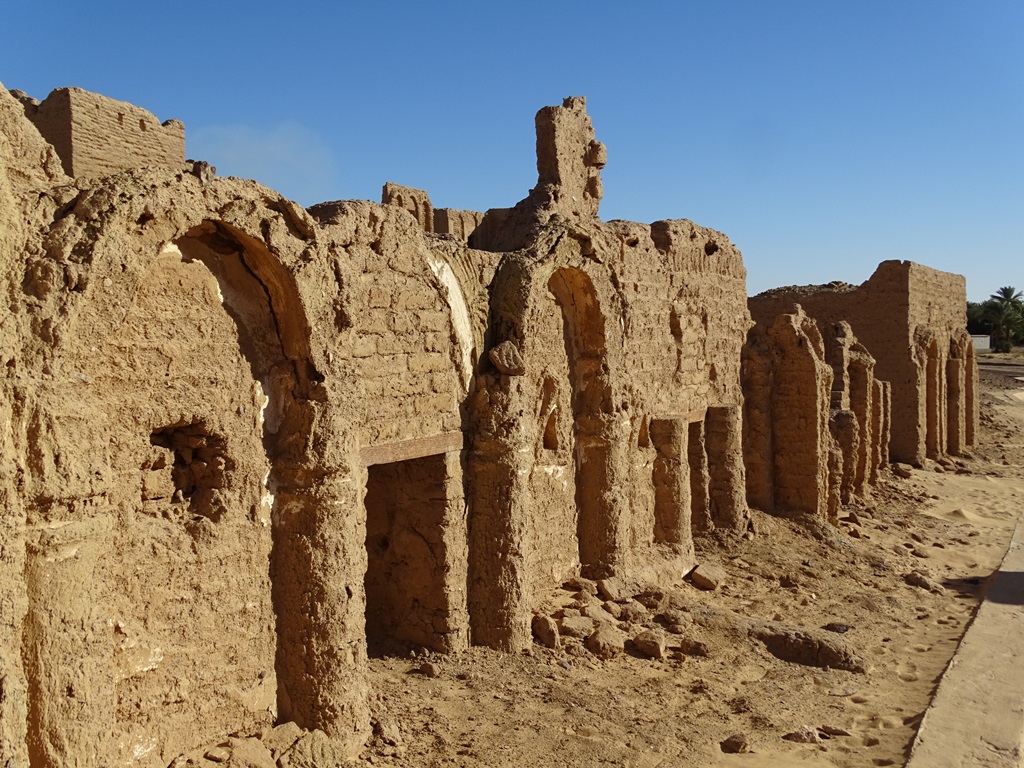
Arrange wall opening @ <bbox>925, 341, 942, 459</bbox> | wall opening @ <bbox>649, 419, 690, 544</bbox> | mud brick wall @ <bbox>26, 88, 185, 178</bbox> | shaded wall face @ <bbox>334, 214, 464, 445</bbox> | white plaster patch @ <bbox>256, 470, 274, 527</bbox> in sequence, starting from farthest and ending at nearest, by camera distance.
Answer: wall opening @ <bbox>925, 341, 942, 459</bbox> < wall opening @ <bbox>649, 419, 690, 544</bbox> < mud brick wall @ <bbox>26, 88, 185, 178</bbox> < shaded wall face @ <bbox>334, 214, 464, 445</bbox> < white plaster patch @ <bbox>256, 470, 274, 527</bbox>

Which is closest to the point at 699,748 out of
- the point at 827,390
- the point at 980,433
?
the point at 827,390

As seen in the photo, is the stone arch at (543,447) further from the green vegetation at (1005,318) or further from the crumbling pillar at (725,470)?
the green vegetation at (1005,318)

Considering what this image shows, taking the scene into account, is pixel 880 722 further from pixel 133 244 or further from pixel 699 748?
pixel 133 244

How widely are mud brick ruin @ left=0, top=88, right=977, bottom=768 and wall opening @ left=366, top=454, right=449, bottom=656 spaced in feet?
0.08

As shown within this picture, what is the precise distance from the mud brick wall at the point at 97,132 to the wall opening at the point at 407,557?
3358 millimetres

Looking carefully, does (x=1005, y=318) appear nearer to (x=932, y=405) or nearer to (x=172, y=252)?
(x=932, y=405)

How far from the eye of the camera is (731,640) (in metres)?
9.66

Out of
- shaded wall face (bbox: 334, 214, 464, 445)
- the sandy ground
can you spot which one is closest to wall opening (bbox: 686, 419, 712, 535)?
the sandy ground

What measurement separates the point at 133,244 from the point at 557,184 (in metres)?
6.84

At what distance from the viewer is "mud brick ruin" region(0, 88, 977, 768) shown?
4.55 m

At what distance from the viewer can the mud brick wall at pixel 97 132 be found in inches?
321

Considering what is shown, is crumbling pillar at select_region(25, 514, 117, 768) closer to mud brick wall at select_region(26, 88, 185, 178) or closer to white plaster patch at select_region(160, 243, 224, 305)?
white plaster patch at select_region(160, 243, 224, 305)

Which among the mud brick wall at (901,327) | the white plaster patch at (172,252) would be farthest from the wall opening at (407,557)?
the mud brick wall at (901,327)

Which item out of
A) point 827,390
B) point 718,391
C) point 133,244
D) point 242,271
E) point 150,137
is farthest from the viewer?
point 827,390
